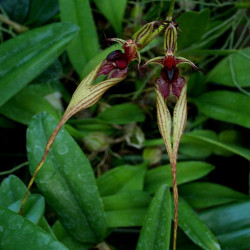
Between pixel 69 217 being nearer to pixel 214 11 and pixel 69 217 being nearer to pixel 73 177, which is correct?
pixel 73 177

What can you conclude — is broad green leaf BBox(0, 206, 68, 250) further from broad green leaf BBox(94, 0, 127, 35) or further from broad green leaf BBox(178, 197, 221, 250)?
broad green leaf BBox(94, 0, 127, 35)

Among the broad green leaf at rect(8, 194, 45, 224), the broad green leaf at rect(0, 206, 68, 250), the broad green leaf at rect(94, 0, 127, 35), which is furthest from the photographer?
the broad green leaf at rect(94, 0, 127, 35)

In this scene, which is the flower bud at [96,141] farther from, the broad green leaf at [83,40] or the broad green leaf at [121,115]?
the broad green leaf at [83,40]

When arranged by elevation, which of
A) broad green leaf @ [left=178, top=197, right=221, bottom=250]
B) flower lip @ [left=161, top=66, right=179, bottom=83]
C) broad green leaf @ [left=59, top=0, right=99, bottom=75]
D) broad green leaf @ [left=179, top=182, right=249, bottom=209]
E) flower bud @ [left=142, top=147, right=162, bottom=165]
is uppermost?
flower lip @ [left=161, top=66, right=179, bottom=83]

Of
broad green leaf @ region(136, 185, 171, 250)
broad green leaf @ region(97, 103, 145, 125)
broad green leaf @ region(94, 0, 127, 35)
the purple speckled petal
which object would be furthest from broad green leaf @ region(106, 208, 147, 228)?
broad green leaf @ region(94, 0, 127, 35)

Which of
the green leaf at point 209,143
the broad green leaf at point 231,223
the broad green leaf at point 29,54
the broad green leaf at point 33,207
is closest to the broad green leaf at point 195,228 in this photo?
the broad green leaf at point 231,223
